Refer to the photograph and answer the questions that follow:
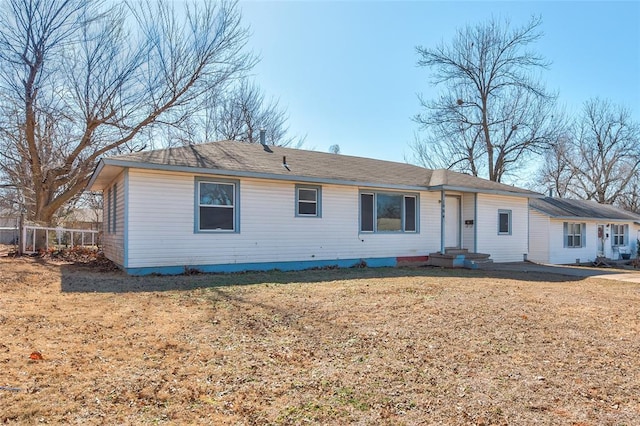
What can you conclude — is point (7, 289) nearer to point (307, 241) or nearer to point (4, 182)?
point (307, 241)

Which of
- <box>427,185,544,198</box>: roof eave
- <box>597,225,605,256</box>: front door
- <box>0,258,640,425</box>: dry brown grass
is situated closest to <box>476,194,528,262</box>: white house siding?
<box>427,185,544,198</box>: roof eave

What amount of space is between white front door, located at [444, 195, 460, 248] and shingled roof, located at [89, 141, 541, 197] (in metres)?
0.79

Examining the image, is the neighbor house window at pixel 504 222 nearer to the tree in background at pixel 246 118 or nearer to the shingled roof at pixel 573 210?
the shingled roof at pixel 573 210

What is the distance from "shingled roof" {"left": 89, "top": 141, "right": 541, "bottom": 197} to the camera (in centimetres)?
1020

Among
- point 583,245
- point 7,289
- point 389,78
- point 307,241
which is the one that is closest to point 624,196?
point 583,245

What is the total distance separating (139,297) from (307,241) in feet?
19.1

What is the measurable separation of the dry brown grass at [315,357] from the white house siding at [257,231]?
94.2 inches

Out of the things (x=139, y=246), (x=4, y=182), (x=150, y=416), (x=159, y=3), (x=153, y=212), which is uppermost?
(x=159, y=3)

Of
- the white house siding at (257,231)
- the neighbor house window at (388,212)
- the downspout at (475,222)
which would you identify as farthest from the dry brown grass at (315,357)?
the downspout at (475,222)

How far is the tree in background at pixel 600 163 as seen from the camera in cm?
3869

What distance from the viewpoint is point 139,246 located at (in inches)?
386

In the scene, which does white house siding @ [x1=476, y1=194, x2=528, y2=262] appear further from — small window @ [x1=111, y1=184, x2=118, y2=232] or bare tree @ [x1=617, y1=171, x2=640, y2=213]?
bare tree @ [x1=617, y1=171, x2=640, y2=213]

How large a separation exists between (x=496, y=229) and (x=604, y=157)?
31.2 m

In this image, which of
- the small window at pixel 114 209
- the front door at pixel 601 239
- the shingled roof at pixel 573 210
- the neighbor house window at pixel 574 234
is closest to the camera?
the small window at pixel 114 209
